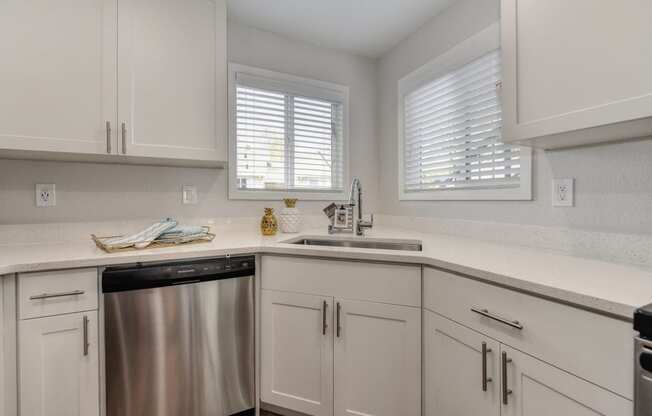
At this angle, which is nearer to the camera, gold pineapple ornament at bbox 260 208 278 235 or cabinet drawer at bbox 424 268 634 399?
cabinet drawer at bbox 424 268 634 399

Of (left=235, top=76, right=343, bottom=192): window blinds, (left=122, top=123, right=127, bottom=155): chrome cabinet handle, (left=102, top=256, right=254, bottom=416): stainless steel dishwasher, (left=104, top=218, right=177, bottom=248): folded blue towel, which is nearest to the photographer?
(left=102, top=256, right=254, bottom=416): stainless steel dishwasher

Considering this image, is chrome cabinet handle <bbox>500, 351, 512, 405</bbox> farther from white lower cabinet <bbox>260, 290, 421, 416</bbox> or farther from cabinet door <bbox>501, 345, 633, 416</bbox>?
white lower cabinet <bbox>260, 290, 421, 416</bbox>

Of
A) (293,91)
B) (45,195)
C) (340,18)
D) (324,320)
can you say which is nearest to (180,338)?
(324,320)

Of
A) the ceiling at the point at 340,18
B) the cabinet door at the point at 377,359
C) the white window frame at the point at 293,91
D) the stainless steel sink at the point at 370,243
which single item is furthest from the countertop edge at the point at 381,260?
the ceiling at the point at 340,18

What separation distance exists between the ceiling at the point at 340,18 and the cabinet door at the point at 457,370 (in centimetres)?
185

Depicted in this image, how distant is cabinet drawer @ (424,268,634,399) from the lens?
A: 74cm

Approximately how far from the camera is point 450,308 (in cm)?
121

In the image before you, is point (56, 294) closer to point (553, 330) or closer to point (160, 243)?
point (160, 243)

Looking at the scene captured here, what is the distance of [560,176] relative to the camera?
1.40 m

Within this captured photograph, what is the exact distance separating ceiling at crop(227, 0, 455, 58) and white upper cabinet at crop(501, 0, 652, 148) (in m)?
0.96

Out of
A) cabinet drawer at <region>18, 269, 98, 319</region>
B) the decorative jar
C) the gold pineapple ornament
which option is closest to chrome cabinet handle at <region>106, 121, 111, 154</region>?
cabinet drawer at <region>18, 269, 98, 319</region>

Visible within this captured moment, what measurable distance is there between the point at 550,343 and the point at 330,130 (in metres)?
2.02

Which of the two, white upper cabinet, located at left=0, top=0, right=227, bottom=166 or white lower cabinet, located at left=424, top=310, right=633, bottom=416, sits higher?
white upper cabinet, located at left=0, top=0, right=227, bottom=166

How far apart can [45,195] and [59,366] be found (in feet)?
3.13
